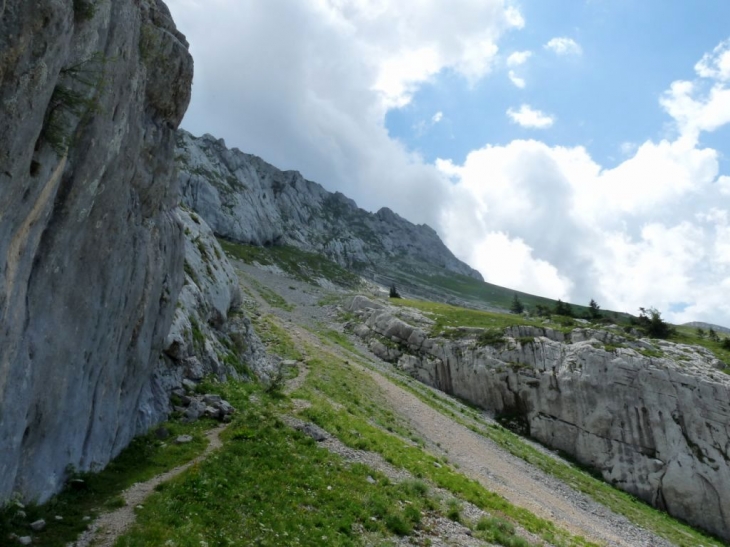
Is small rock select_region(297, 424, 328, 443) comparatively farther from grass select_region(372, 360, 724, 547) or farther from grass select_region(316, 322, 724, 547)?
grass select_region(372, 360, 724, 547)

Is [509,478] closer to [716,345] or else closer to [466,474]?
[466,474]

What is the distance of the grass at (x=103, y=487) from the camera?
13.0 m

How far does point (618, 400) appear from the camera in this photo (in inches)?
2019

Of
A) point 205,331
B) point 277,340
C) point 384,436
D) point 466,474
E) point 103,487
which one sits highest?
point 205,331

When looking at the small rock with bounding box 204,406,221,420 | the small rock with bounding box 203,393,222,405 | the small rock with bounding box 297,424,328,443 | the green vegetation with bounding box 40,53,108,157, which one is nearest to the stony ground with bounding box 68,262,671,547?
the small rock with bounding box 297,424,328,443

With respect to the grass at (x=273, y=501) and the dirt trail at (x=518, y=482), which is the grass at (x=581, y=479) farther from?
the grass at (x=273, y=501)

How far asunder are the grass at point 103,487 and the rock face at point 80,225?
22.5 inches

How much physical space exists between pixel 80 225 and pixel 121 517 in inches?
412

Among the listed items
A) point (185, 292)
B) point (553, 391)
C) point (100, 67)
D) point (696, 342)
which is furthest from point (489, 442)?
point (696, 342)

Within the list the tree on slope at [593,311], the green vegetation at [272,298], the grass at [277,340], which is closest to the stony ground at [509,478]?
the grass at [277,340]

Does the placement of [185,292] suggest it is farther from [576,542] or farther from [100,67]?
[576,542]

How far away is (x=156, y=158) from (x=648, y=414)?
183 ft

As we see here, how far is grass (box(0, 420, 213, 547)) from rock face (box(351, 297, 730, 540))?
43641mm

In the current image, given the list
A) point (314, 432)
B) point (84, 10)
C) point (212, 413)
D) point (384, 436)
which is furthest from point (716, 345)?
point (84, 10)
